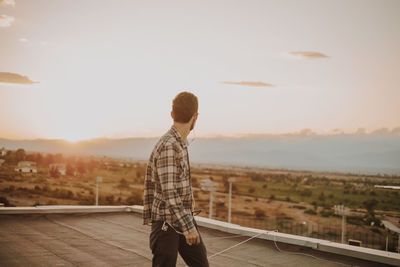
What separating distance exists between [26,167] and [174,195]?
181 feet

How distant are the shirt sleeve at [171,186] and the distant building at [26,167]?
5446 centimetres

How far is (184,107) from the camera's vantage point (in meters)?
2.51

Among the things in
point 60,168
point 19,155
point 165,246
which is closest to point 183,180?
point 165,246

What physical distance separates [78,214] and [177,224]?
19.2 feet

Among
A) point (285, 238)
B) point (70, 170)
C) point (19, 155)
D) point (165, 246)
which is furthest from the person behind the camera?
point (70, 170)

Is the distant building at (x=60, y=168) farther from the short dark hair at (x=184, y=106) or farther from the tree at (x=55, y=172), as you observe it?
the short dark hair at (x=184, y=106)

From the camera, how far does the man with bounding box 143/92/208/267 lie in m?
2.38

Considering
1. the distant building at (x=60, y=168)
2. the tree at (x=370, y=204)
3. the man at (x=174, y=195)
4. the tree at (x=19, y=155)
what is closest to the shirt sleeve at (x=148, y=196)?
the man at (x=174, y=195)

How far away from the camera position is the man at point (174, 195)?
2381mm

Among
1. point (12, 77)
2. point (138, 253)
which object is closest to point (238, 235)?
point (138, 253)

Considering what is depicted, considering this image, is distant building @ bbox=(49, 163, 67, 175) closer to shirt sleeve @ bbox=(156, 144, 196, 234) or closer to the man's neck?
the man's neck

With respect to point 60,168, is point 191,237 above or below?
above

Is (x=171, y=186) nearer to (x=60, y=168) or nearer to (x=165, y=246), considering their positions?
(x=165, y=246)

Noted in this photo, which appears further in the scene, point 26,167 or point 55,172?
point 55,172
